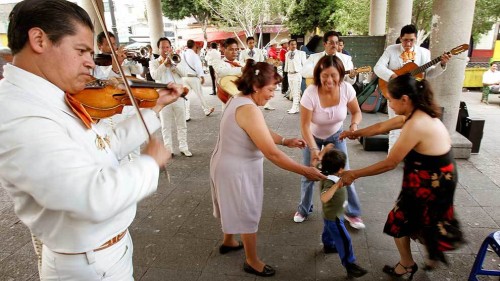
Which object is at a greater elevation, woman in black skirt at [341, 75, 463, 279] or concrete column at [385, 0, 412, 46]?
concrete column at [385, 0, 412, 46]

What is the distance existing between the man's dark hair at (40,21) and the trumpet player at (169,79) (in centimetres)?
465

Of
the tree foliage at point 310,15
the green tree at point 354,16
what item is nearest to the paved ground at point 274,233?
the green tree at point 354,16

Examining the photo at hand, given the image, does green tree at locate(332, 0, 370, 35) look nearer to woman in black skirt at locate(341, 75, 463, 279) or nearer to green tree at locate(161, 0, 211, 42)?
woman in black skirt at locate(341, 75, 463, 279)

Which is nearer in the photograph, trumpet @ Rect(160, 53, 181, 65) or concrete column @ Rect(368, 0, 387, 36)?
trumpet @ Rect(160, 53, 181, 65)

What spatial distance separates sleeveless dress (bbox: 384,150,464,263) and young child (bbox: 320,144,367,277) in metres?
0.49

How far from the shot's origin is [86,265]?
1.32m

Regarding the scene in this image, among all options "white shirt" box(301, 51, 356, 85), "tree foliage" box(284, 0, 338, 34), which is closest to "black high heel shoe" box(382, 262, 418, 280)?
"white shirt" box(301, 51, 356, 85)

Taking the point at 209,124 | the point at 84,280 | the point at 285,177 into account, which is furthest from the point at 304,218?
the point at 209,124

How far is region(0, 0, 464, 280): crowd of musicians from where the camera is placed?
1.04m

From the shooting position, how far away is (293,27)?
77.1 ft

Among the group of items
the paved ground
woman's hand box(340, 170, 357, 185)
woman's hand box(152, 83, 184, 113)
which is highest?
woman's hand box(152, 83, 184, 113)

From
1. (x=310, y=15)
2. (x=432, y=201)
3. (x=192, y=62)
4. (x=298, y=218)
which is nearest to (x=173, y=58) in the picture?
(x=192, y=62)

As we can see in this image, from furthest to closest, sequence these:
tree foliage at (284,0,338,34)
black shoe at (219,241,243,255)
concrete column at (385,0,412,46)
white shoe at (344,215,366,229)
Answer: tree foliage at (284,0,338,34), concrete column at (385,0,412,46), white shoe at (344,215,366,229), black shoe at (219,241,243,255)

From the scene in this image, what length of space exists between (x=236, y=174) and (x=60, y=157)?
167cm
